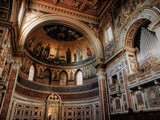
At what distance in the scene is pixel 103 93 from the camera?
1527 centimetres

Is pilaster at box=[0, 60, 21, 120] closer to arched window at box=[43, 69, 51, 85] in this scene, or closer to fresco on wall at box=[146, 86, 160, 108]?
arched window at box=[43, 69, 51, 85]

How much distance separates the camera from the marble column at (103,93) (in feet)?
47.1

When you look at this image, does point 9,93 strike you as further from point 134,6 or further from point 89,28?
point 134,6

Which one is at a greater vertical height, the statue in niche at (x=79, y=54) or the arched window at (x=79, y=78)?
the statue in niche at (x=79, y=54)

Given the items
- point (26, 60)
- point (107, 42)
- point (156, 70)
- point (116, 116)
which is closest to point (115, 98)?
point (116, 116)

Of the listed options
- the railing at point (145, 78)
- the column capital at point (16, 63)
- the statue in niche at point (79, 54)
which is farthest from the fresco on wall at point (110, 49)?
the column capital at point (16, 63)

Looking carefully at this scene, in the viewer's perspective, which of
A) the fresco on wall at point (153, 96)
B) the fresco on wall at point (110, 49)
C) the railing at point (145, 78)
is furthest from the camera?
the fresco on wall at point (110, 49)

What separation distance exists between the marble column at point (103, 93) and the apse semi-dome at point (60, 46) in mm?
3594

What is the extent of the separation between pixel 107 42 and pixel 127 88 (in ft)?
23.7

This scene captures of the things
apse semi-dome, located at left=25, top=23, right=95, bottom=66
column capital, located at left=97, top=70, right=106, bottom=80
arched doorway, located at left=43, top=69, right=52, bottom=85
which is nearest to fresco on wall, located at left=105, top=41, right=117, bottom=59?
column capital, located at left=97, top=70, right=106, bottom=80

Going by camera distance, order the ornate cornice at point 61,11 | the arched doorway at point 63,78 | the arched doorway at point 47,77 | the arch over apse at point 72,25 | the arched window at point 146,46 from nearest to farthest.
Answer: the arched window at point 146,46 → the arch over apse at point 72,25 → the ornate cornice at point 61,11 → the arched doorway at point 47,77 → the arched doorway at point 63,78

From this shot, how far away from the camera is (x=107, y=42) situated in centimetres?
1730

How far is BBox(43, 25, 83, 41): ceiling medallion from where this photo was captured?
1973 centimetres

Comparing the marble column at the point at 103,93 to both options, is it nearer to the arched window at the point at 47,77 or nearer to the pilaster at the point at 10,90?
the arched window at the point at 47,77
